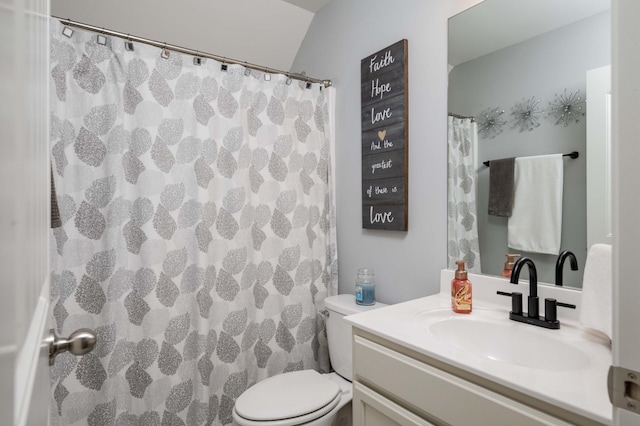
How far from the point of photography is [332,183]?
6.88ft

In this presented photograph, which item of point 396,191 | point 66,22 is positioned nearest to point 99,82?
point 66,22

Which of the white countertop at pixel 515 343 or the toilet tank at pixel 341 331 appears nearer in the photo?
the white countertop at pixel 515 343

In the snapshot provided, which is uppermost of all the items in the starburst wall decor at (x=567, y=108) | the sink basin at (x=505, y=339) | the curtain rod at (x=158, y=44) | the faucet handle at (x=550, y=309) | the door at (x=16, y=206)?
the curtain rod at (x=158, y=44)

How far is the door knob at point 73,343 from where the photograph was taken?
0.54 metres

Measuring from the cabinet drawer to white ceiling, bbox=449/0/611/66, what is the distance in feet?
3.88

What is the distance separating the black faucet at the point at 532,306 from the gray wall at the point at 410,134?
37 centimetres

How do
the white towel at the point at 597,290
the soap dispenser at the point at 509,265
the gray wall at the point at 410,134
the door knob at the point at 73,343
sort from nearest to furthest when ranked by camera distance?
the door knob at the point at 73,343 → the white towel at the point at 597,290 → the soap dispenser at the point at 509,265 → the gray wall at the point at 410,134

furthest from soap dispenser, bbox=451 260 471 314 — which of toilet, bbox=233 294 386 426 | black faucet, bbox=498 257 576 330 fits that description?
toilet, bbox=233 294 386 426

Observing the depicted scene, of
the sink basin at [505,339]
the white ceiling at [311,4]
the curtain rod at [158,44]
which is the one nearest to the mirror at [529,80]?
the sink basin at [505,339]

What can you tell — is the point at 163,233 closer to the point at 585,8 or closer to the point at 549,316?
the point at 549,316

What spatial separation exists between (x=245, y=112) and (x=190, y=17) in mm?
713

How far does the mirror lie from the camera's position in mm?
1100

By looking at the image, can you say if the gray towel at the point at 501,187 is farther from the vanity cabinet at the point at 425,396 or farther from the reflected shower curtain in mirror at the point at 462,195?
the vanity cabinet at the point at 425,396

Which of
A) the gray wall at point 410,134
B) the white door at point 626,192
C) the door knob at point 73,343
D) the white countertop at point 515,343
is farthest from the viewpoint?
the gray wall at point 410,134
